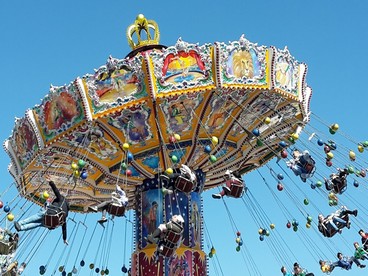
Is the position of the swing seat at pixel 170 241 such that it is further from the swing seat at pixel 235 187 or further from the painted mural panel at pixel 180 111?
the painted mural panel at pixel 180 111

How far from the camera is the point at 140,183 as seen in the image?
14266 millimetres

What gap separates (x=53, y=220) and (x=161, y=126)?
3.03m

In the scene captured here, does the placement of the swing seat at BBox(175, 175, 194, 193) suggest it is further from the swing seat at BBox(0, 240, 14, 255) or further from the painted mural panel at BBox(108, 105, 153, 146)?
the swing seat at BBox(0, 240, 14, 255)

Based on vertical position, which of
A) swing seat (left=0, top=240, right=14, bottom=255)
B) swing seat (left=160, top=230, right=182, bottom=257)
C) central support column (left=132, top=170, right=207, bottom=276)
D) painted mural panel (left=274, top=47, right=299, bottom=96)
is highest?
painted mural panel (left=274, top=47, right=299, bottom=96)

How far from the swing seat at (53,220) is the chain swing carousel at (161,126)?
769mm

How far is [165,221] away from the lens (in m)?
13.2

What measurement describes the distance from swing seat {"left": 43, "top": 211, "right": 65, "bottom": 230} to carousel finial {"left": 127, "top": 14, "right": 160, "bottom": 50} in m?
5.19

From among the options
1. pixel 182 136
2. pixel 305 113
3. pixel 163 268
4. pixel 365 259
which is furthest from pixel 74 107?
pixel 365 259

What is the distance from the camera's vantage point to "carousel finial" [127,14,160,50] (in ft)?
47.8

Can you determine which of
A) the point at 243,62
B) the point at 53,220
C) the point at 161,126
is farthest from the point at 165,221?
the point at 243,62

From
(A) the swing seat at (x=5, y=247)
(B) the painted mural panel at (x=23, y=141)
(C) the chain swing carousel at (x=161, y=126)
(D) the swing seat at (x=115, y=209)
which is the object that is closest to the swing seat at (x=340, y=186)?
(C) the chain swing carousel at (x=161, y=126)

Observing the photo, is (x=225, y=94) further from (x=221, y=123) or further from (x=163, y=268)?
(x=163, y=268)

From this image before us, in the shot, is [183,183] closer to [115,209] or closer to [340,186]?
[115,209]

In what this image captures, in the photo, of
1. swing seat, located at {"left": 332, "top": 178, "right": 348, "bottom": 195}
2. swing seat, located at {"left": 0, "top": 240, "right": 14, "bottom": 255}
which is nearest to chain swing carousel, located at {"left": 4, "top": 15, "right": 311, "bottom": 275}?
swing seat, located at {"left": 332, "top": 178, "right": 348, "bottom": 195}
